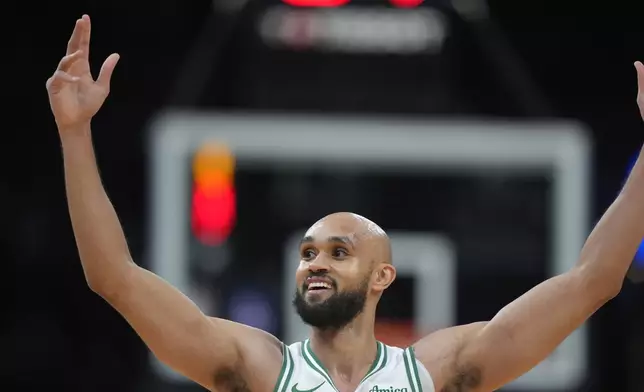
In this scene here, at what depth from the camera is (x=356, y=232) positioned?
4.52 meters

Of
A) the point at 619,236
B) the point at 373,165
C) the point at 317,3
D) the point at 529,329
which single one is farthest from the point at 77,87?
the point at 317,3

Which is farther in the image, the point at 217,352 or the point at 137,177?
the point at 137,177

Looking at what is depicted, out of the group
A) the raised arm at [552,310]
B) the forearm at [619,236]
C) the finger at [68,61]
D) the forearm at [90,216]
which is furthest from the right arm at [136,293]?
the forearm at [619,236]

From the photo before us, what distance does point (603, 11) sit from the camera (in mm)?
12695

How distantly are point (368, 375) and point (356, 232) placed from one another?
1.69ft

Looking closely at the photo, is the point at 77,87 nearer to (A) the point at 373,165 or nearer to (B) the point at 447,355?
(B) the point at 447,355

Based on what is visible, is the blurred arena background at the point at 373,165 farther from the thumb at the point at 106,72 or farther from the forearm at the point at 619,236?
the thumb at the point at 106,72

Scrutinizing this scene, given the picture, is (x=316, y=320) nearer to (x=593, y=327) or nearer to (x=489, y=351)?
(x=489, y=351)

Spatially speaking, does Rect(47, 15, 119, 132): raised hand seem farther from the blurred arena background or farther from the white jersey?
the blurred arena background

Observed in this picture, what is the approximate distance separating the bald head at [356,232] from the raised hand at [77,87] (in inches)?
36.3

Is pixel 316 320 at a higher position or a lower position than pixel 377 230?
lower

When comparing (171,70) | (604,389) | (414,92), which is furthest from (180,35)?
(604,389)

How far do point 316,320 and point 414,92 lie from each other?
5.60 meters

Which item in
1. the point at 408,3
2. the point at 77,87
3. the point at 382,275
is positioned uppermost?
the point at 408,3
